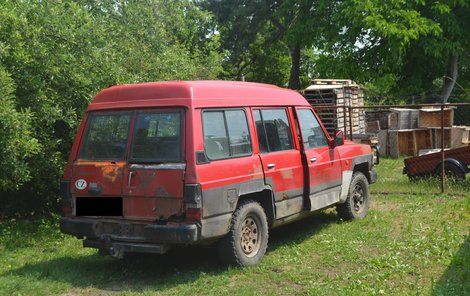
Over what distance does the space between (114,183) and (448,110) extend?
15384 mm

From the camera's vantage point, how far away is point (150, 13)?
12.0 m

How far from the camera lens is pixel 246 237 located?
646cm

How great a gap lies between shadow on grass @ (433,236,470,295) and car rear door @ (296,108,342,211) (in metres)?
1.92

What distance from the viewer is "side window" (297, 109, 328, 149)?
769 centimetres

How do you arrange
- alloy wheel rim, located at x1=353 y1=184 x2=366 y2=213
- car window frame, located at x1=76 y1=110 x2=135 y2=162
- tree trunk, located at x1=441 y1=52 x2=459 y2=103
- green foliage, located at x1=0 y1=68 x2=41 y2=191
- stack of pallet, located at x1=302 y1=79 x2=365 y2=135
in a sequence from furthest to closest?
tree trunk, located at x1=441 y1=52 x2=459 y2=103
stack of pallet, located at x1=302 y1=79 x2=365 y2=135
alloy wheel rim, located at x1=353 y1=184 x2=366 y2=213
green foliage, located at x1=0 y1=68 x2=41 y2=191
car window frame, located at x1=76 y1=110 x2=135 y2=162

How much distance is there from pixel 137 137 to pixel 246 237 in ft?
5.57

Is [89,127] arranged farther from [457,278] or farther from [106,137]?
[457,278]

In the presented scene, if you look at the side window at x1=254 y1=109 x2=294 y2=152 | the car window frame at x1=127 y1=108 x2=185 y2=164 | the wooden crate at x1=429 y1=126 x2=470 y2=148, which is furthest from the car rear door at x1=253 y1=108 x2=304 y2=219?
the wooden crate at x1=429 y1=126 x2=470 y2=148

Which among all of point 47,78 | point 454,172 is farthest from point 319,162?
point 454,172

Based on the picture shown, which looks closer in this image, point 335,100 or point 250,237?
point 250,237

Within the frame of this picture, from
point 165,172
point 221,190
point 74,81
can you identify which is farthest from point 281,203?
point 74,81

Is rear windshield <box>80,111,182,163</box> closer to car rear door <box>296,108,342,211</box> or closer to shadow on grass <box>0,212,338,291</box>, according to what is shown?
shadow on grass <box>0,212,338,291</box>

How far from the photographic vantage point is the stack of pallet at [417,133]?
18672 mm

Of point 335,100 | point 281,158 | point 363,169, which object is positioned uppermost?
point 335,100
